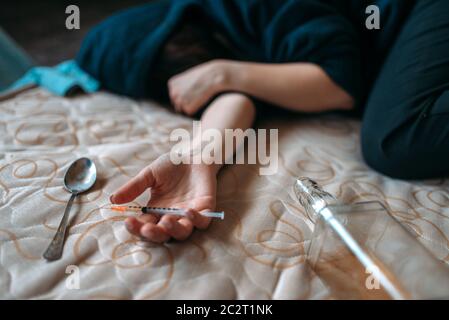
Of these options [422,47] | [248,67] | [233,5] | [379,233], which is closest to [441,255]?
[379,233]

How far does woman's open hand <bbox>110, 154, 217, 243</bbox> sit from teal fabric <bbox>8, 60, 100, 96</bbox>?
39 centimetres

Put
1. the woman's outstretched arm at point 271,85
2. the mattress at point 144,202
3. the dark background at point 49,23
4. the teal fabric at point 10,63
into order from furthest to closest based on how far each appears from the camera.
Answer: the dark background at point 49,23
the teal fabric at point 10,63
the woman's outstretched arm at point 271,85
the mattress at point 144,202

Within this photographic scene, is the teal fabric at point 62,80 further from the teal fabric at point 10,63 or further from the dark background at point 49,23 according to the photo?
the dark background at point 49,23

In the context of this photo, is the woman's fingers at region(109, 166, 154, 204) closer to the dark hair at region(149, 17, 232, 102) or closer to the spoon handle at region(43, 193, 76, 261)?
the spoon handle at region(43, 193, 76, 261)

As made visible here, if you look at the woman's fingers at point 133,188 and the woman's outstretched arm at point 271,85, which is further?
the woman's outstretched arm at point 271,85

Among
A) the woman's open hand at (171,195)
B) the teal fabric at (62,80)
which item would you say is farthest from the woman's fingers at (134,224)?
the teal fabric at (62,80)

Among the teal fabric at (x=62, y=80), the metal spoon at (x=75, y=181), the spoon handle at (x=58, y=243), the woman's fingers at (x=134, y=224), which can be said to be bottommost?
the spoon handle at (x=58, y=243)

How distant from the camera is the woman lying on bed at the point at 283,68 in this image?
1.82 ft

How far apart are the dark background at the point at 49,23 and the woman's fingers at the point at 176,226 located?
1100 millimetres

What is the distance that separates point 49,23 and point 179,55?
1.06m

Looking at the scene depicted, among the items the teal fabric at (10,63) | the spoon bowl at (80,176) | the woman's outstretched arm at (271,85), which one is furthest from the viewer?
the teal fabric at (10,63)
